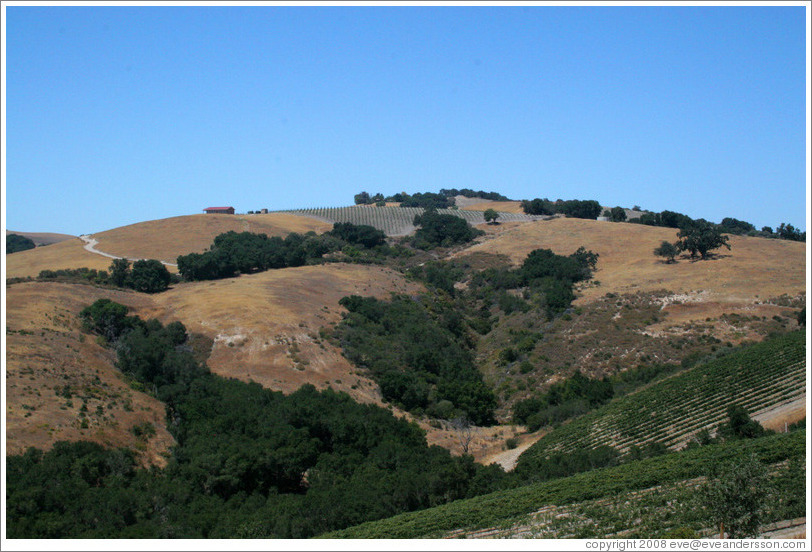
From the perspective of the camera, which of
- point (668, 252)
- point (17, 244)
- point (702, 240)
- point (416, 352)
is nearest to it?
point (416, 352)

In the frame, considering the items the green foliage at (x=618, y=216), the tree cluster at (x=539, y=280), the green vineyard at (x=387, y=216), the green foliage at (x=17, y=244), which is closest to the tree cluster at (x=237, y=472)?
the tree cluster at (x=539, y=280)

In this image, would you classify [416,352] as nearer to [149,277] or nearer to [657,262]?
[149,277]

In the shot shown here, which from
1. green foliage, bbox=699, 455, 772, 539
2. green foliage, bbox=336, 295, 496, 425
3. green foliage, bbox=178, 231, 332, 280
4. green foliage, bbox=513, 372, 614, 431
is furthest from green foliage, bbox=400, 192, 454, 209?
green foliage, bbox=699, 455, 772, 539

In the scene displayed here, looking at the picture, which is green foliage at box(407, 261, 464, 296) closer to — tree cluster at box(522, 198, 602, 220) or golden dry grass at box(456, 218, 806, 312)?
golden dry grass at box(456, 218, 806, 312)

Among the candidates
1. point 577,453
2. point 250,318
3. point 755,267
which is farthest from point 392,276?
point 577,453

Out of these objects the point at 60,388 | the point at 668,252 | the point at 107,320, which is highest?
the point at 668,252

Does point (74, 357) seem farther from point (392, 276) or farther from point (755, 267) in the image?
point (755, 267)

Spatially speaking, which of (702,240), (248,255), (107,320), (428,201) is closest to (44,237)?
(428,201)
